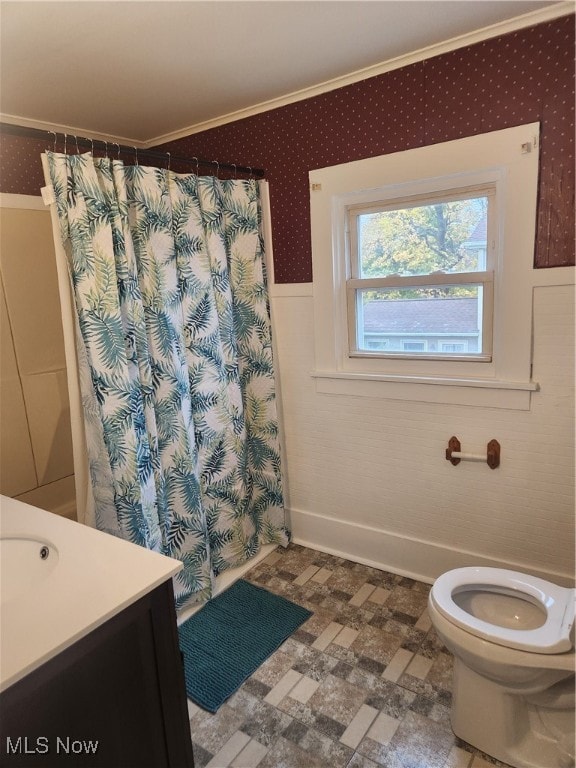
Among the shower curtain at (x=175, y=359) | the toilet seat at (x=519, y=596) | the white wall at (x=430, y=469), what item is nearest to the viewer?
the toilet seat at (x=519, y=596)

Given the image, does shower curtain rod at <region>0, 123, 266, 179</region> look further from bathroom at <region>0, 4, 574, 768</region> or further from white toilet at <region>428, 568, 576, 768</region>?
white toilet at <region>428, 568, 576, 768</region>

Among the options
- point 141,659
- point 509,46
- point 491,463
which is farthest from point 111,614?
point 509,46

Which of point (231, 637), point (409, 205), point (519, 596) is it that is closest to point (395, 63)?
point (409, 205)

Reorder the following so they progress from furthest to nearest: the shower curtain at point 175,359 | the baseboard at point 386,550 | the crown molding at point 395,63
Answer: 1. the baseboard at point 386,550
2. the shower curtain at point 175,359
3. the crown molding at point 395,63

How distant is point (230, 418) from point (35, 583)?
1185 millimetres

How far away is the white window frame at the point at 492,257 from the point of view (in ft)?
5.81

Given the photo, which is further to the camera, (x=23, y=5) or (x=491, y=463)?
(x=491, y=463)

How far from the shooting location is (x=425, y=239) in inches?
80.3

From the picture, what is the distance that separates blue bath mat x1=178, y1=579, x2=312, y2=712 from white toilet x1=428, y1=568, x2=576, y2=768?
0.74 meters

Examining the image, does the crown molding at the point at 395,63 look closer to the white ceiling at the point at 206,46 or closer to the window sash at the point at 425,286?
the white ceiling at the point at 206,46

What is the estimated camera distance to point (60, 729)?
979 millimetres

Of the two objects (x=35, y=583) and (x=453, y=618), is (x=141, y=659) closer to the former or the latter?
(x=35, y=583)

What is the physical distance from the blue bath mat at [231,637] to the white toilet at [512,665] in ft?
2.44

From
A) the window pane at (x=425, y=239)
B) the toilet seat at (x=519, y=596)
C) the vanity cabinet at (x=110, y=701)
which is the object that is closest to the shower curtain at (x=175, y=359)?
the window pane at (x=425, y=239)
